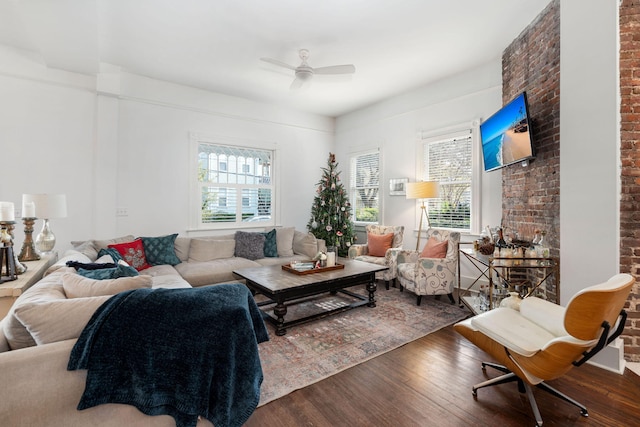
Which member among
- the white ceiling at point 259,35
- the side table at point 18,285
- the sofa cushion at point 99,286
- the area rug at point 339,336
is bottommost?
the area rug at point 339,336

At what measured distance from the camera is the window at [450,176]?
14.8ft

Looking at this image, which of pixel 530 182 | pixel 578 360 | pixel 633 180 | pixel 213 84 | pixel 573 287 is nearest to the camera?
pixel 578 360

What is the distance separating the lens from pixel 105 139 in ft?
13.7

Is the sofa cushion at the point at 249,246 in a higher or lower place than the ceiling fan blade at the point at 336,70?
lower

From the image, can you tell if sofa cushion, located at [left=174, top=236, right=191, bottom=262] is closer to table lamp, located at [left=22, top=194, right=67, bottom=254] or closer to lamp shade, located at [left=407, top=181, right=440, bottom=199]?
table lamp, located at [left=22, top=194, right=67, bottom=254]

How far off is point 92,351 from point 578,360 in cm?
244

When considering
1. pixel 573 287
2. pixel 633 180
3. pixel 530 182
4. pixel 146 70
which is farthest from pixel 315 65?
pixel 573 287

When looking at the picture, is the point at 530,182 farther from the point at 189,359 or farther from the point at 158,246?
the point at 158,246

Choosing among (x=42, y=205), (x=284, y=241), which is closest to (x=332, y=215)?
(x=284, y=241)

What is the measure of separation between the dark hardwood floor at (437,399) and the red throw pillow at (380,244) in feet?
8.11

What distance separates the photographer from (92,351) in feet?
4.13

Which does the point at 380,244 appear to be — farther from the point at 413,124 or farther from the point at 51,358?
the point at 51,358

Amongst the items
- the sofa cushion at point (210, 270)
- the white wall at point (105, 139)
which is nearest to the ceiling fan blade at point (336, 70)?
the white wall at point (105, 139)

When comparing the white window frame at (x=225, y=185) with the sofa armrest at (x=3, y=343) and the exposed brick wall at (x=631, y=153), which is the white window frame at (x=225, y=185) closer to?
the sofa armrest at (x=3, y=343)
